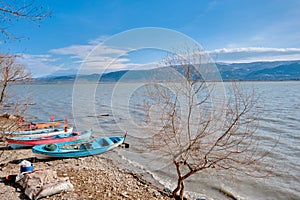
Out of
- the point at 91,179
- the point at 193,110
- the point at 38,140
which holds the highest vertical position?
the point at 193,110

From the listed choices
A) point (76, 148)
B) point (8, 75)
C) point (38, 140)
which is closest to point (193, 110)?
point (8, 75)

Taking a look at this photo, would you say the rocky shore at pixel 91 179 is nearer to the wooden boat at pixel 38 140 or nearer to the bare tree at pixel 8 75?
the wooden boat at pixel 38 140

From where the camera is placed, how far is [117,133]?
19672 mm

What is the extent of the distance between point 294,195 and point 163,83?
26.1 ft

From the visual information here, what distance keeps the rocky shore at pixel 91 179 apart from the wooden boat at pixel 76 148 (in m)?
0.37

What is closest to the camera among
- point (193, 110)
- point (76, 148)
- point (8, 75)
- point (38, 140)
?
point (193, 110)

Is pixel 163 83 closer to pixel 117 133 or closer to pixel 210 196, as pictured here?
pixel 210 196

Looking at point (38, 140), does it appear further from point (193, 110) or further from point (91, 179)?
point (193, 110)

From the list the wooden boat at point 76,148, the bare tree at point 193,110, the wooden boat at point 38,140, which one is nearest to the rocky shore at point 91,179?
the wooden boat at point 76,148

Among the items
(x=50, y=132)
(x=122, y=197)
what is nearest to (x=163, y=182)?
(x=122, y=197)

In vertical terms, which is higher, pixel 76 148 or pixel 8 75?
pixel 8 75

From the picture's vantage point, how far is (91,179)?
9.30 metres

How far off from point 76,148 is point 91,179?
15.5 feet

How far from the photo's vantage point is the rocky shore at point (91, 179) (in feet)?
24.2
